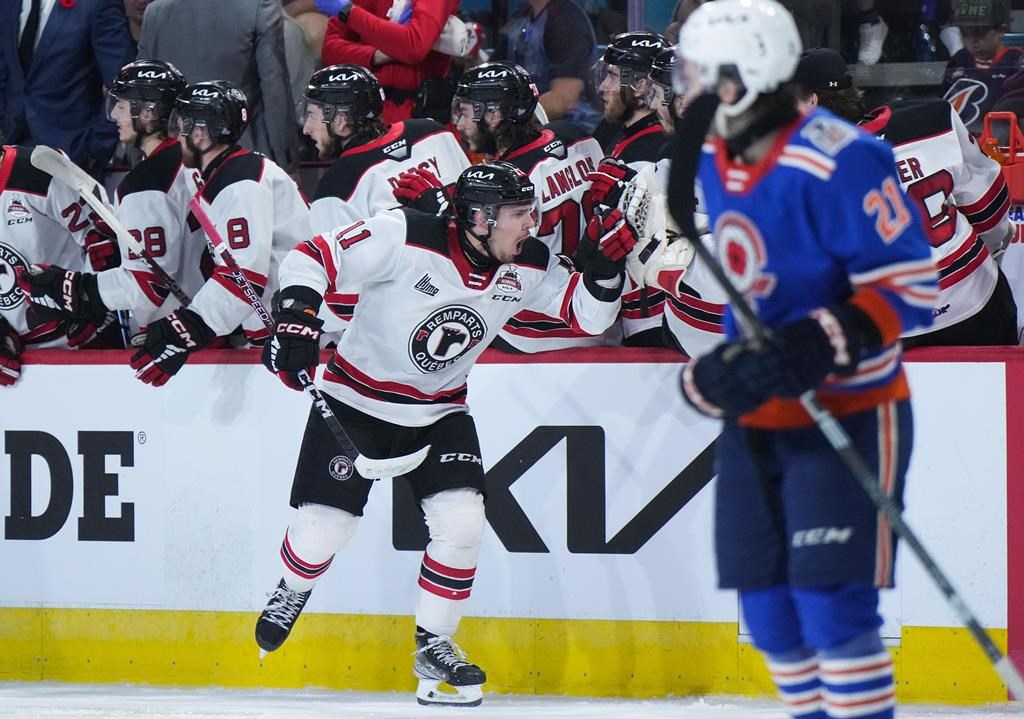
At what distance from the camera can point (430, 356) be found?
3.91 metres

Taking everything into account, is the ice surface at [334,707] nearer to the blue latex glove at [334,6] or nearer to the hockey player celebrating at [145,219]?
the hockey player celebrating at [145,219]

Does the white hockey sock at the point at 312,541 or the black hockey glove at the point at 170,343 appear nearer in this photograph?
the white hockey sock at the point at 312,541

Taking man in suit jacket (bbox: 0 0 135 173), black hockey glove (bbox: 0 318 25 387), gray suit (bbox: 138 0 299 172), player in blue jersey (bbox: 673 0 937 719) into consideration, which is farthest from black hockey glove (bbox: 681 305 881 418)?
man in suit jacket (bbox: 0 0 135 173)

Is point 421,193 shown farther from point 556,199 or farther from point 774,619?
point 774,619

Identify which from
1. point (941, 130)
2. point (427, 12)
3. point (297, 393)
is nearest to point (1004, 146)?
point (941, 130)

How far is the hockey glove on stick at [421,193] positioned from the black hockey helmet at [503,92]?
289 mm

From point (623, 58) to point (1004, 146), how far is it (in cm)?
123

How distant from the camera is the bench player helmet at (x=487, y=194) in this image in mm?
3805

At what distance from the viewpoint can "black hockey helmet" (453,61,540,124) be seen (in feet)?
14.7

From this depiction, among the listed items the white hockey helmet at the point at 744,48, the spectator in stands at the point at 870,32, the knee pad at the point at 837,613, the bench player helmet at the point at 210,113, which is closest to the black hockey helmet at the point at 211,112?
the bench player helmet at the point at 210,113

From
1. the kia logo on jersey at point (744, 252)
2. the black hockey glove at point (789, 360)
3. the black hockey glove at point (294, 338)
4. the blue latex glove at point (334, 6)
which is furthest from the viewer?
the blue latex glove at point (334, 6)

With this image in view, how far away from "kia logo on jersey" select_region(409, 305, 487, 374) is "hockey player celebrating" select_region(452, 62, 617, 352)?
1.85 ft

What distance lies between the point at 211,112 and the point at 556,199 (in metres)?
0.99

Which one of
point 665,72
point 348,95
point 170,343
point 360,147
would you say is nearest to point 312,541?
point 170,343
